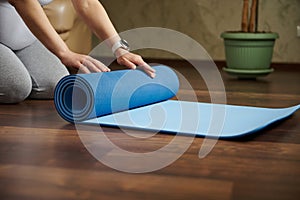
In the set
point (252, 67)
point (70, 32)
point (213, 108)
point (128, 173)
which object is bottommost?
point (252, 67)

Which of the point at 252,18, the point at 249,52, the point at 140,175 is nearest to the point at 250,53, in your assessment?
the point at 249,52

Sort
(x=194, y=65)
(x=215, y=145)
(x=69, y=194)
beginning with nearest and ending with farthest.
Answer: (x=69, y=194)
(x=215, y=145)
(x=194, y=65)

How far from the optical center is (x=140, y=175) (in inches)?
40.5

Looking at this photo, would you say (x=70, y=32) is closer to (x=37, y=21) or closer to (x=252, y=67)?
(x=252, y=67)

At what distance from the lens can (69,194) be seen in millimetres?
904

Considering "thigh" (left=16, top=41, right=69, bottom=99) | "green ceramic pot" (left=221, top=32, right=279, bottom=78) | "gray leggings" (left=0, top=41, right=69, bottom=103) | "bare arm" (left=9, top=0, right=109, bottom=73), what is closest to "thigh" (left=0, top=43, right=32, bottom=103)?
"gray leggings" (left=0, top=41, right=69, bottom=103)

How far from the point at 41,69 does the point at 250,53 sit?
1.32 metres

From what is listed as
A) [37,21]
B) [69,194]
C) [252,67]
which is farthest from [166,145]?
[252,67]

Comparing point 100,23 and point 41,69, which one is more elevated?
point 100,23

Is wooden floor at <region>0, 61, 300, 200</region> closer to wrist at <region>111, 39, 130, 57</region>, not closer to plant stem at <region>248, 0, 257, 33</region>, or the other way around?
wrist at <region>111, 39, 130, 57</region>

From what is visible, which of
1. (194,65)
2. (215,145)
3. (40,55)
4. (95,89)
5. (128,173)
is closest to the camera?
(128,173)

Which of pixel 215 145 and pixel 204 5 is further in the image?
pixel 204 5

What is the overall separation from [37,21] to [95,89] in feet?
0.92

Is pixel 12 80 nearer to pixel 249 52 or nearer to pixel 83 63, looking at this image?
pixel 83 63
